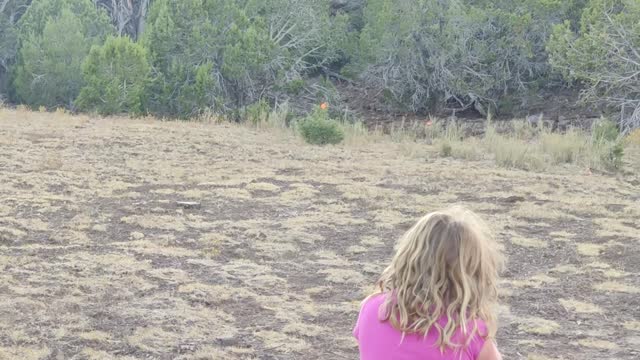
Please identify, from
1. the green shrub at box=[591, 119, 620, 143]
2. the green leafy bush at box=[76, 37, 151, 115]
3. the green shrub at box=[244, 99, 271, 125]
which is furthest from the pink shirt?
the green leafy bush at box=[76, 37, 151, 115]

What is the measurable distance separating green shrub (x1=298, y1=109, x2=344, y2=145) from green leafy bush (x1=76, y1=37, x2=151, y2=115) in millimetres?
6345

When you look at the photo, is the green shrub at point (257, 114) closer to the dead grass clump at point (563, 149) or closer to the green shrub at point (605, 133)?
the dead grass clump at point (563, 149)

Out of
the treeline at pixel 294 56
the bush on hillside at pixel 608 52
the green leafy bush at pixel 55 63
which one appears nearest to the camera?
the bush on hillside at pixel 608 52

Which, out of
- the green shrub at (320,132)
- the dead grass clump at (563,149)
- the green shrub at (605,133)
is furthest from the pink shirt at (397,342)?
the green shrub at (605,133)

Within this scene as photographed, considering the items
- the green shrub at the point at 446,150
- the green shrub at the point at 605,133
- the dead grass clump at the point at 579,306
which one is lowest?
the dead grass clump at the point at 579,306

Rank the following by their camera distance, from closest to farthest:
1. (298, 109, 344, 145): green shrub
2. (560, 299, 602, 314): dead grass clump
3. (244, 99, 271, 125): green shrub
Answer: (560, 299, 602, 314): dead grass clump, (298, 109, 344, 145): green shrub, (244, 99, 271, 125): green shrub

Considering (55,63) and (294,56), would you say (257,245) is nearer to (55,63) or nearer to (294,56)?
(294,56)

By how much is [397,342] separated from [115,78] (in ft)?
60.9

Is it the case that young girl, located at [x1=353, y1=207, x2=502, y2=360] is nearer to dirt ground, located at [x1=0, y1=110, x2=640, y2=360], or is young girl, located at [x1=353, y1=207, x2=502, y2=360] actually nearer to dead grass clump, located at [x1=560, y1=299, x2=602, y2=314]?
dirt ground, located at [x1=0, y1=110, x2=640, y2=360]

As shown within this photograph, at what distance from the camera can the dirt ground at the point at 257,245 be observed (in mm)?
5801

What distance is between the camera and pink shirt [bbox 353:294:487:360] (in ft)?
8.55

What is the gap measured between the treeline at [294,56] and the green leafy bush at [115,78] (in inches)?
1.0

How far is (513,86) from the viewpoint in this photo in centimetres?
2347

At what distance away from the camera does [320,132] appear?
589 inches
